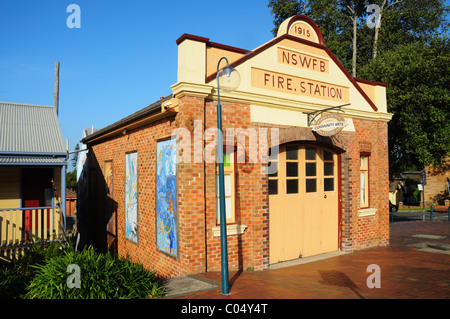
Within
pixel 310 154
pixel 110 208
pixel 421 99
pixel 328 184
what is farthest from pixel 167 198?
pixel 421 99

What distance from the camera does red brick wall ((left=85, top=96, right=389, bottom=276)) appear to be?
718 centimetres

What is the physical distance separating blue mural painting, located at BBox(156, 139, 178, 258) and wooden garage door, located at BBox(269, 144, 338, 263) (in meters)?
2.41

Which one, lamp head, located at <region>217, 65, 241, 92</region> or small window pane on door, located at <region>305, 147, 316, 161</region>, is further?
small window pane on door, located at <region>305, 147, 316, 161</region>

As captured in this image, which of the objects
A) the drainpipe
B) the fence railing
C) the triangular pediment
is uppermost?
the triangular pediment

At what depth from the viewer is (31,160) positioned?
351 inches

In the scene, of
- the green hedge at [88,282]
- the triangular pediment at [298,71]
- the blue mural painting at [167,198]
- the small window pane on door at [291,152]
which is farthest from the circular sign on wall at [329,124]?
the green hedge at [88,282]

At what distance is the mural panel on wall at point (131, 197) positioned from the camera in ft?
32.2

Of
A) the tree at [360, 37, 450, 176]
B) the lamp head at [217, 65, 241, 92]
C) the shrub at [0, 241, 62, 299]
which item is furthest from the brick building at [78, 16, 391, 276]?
A: the tree at [360, 37, 450, 176]

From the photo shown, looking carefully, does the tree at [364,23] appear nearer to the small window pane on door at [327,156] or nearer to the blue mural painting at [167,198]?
the small window pane on door at [327,156]

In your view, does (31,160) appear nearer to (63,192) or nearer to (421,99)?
(63,192)

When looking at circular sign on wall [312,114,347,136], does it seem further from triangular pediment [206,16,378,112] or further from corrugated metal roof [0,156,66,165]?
corrugated metal roof [0,156,66,165]

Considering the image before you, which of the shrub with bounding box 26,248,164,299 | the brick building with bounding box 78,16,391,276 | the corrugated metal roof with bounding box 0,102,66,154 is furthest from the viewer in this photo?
the corrugated metal roof with bounding box 0,102,66,154

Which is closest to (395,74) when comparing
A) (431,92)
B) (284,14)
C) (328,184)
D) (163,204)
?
(431,92)

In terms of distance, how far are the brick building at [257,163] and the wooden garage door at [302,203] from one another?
3 centimetres
